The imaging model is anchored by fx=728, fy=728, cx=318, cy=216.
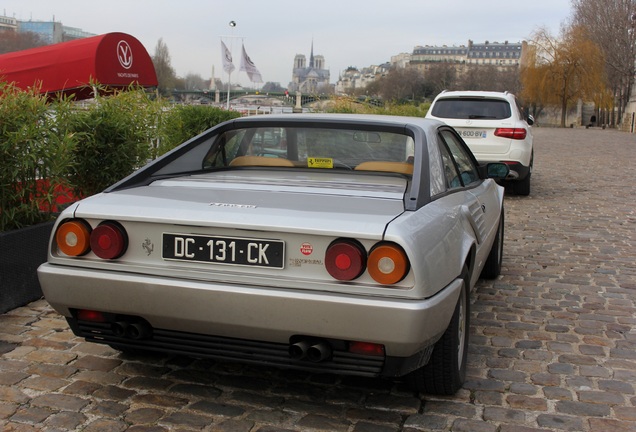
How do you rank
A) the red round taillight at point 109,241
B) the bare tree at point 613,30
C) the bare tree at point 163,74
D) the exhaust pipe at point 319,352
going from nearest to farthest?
1. the exhaust pipe at point 319,352
2. the red round taillight at point 109,241
3. the bare tree at point 613,30
4. the bare tree at point 163,74

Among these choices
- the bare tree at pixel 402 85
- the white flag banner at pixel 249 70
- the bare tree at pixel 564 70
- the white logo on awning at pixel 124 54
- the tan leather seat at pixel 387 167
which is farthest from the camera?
the bare tree at pixel 402 85

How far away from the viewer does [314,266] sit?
302 centimetres

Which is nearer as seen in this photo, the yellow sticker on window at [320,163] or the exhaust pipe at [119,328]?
the exhaust pipe at [119,328]

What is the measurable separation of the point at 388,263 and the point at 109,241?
1.26 metres

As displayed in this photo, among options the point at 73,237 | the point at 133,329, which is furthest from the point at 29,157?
the point at 133,329

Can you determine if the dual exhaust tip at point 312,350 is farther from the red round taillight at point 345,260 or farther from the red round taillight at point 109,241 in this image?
the red round taillight at point 109,241

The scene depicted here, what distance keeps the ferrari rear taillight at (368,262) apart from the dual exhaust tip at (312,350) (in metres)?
0.31

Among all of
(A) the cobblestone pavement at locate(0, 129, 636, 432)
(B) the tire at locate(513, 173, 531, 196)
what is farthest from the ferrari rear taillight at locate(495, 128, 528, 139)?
(A) the cobblestone pavement at locate(0, 129, 636, 432)

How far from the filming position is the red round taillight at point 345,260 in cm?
295

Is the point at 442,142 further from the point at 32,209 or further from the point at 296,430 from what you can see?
the point at 32,209

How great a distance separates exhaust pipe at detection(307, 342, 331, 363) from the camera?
3.06m

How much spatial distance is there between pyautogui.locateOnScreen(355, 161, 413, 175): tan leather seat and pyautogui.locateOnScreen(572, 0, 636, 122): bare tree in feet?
209

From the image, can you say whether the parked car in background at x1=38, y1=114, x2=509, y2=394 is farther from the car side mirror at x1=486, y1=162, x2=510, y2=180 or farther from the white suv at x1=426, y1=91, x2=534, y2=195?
the white suv at x1=426, y1=91, x2=534, y2=195

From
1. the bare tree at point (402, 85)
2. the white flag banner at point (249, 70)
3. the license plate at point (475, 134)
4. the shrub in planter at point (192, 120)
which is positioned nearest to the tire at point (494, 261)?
the shrub in planter at point (192, 120)
